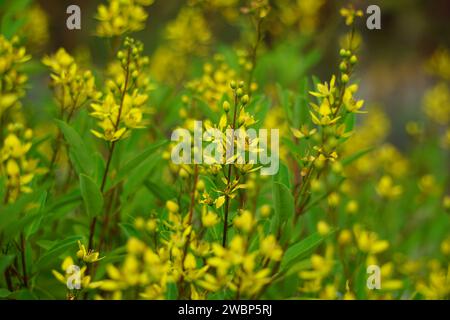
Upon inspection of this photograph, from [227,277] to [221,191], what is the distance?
158mm

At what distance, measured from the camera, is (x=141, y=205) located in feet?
5.16

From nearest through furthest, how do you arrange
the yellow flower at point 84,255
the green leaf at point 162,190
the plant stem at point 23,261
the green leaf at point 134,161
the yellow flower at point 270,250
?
the yellow flower at point 270,250 → the yellow flower at point 84,255 → the plant stem at point 23,261 → the green leaf at point 134,161 → the green leaf at point 162,190

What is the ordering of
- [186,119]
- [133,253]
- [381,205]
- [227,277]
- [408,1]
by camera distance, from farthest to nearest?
[408,1] < [381,205] < [186,119] < [227,277] < [133,253]

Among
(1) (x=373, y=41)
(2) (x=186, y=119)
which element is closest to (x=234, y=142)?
(2) (x=186, y=119)

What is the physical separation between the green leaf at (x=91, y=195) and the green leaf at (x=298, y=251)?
0.38 metres

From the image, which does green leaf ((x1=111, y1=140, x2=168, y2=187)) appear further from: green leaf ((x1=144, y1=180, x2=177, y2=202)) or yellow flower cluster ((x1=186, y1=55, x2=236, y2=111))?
yellow flower cluster ((x1=186, y1=55, x2=236, y2=111))

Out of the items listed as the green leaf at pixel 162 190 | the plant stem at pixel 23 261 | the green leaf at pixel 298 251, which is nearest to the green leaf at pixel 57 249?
the plant stem at pixel 23 261

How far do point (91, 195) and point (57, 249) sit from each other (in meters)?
0.12

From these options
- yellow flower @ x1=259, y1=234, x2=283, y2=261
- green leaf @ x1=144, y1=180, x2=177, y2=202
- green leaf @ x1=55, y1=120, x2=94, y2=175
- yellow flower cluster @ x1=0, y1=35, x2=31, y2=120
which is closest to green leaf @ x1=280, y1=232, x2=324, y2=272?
yellow flower @ x1=259, y1=234, x2=283, y2=261

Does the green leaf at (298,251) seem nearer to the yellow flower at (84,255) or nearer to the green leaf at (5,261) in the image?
the yellow flower at (84,255)

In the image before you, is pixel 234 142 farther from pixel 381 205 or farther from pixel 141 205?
pixel 381 205

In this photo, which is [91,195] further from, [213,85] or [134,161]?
[213,85]

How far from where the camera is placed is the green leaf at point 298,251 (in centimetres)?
113

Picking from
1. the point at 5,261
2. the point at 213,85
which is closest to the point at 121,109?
the point at 5,261
